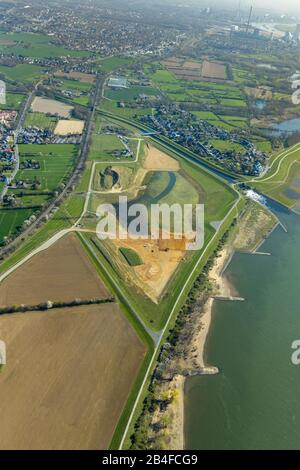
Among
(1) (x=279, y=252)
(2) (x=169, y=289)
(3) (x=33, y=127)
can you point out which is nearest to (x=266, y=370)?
(2) (x=169, y=289)

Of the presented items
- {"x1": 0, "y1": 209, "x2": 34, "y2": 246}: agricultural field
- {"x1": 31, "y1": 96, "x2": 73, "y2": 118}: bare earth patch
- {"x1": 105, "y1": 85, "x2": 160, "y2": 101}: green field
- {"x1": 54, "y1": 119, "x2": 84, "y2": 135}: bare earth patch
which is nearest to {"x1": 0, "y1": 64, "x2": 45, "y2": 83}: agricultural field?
{"x1": 31, "y1": 96, "x2": 73, "y2": 118}: bare earth patch

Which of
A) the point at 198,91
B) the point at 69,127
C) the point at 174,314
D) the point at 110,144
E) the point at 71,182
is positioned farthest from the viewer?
the point at 198,91

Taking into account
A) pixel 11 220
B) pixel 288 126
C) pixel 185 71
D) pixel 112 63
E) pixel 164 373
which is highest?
pixel 185 71

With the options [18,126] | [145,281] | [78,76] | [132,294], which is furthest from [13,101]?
[132,294]

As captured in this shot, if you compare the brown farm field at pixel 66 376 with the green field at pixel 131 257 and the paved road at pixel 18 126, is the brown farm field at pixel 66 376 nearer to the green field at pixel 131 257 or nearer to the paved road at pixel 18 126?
the green field at pixel 131 257

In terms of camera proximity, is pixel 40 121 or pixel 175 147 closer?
pixel 175 147

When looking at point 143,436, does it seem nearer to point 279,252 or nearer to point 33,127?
point 279,252

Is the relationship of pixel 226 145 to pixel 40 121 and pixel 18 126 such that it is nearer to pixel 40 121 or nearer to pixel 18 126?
A: pixel 40 121
